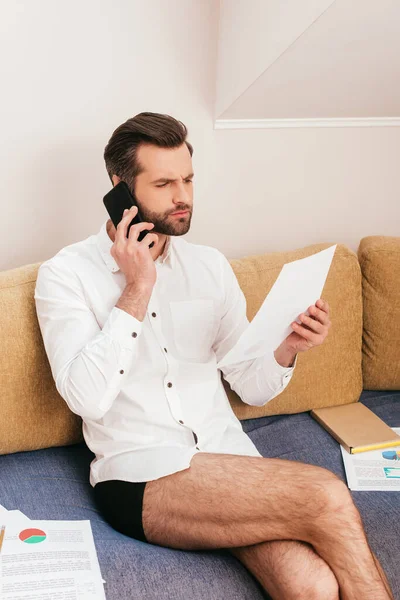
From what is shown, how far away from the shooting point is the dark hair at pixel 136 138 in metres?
1.80

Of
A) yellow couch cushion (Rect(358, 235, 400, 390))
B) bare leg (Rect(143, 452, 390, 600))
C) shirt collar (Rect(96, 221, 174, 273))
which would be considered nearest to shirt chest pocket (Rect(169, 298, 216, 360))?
shirt collar (Rect(96, 221, 174, 273))

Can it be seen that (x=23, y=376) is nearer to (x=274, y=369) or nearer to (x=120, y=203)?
(x=120, y=203)

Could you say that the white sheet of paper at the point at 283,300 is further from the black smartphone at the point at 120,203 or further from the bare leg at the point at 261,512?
the black smartphone at the point at 120,203

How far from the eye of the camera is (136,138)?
1812 millimetres

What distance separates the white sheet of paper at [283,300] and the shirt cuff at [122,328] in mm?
200

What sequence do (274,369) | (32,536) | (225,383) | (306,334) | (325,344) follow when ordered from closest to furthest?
(32,536) → (306,334) → (274,369) → (225,383) → (325,344)

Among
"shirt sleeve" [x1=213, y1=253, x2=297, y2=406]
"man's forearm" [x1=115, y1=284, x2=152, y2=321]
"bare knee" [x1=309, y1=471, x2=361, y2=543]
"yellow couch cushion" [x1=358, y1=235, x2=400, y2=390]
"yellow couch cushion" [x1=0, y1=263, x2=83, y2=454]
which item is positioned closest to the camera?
"bare knee" [x1=309, y1=471, x2=361, y2=543]

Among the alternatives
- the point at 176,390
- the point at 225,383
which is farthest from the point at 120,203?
the point at 225,383

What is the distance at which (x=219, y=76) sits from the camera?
2.23m

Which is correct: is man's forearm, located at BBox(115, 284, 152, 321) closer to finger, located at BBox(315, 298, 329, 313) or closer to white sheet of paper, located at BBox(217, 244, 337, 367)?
white sheet of paper, located at BBox(217, 244, 337, 367)

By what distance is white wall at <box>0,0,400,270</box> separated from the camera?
199 cm

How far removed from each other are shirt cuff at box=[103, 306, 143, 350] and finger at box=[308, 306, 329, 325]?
400mm

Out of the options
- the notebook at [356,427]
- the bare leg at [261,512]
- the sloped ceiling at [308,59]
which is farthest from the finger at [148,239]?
the notebook at [356,427]

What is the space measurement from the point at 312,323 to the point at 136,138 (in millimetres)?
625
